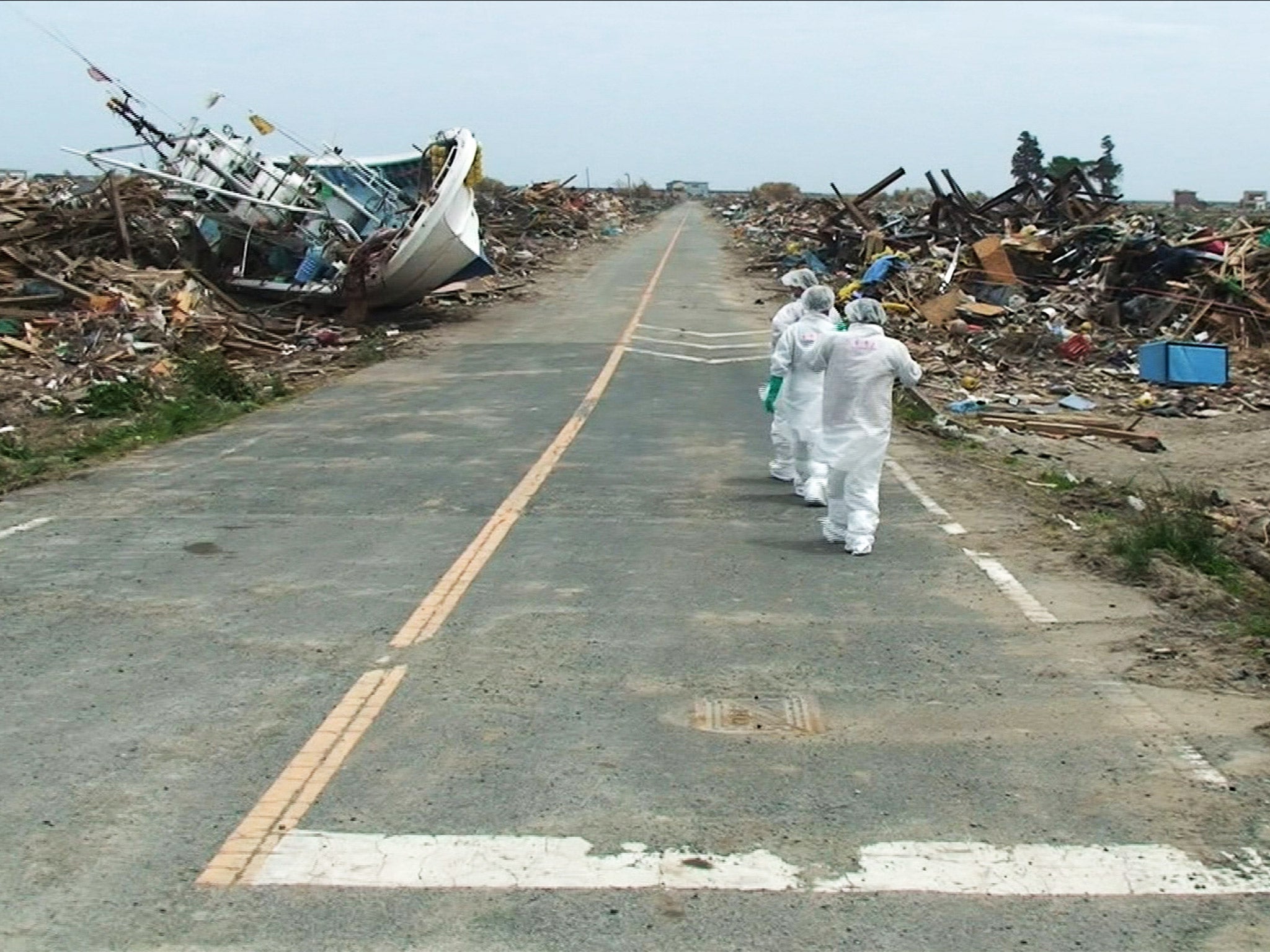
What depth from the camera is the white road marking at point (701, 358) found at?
21.3 metres

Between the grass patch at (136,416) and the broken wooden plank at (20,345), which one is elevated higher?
the broken wooden plank at (20,345)

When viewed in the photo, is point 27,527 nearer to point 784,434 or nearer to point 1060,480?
point 784,434

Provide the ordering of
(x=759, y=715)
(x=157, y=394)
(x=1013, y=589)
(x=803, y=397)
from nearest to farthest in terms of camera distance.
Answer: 1. (x=759, y=715)
2. (x=1013, y=589)
3. (x=803, y=397)
4. (x=157, y=394)

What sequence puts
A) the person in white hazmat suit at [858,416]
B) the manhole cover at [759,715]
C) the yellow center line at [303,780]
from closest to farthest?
the yellow center line at [303,780]
the manhole cover at [759,715]
the person in white hazmat suit at [858,416]

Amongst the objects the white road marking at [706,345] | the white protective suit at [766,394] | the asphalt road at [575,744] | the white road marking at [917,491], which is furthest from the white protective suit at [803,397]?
the white road marking at [706,345]

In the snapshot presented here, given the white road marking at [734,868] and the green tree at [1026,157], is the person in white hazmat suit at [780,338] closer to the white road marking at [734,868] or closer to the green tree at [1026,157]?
the white road marking at [734,868]

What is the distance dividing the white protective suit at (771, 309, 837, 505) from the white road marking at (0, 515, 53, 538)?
562 centimetres

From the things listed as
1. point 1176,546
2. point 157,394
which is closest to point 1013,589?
point 1176,546

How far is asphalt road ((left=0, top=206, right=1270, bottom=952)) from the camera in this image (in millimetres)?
4184

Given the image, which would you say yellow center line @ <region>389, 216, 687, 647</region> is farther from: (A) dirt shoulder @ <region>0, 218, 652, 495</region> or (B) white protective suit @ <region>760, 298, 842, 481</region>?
(A) dirt shoulder @ <region>0, 218, 652, 495</region>

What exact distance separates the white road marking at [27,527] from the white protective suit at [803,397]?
18.4 feet

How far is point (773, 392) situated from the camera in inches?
453

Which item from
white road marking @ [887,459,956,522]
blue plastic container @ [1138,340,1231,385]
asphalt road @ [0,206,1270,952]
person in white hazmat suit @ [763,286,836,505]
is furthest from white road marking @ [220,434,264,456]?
blue plastic container @ [1138,340,1231,385]

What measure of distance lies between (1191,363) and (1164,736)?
14.1 meters
